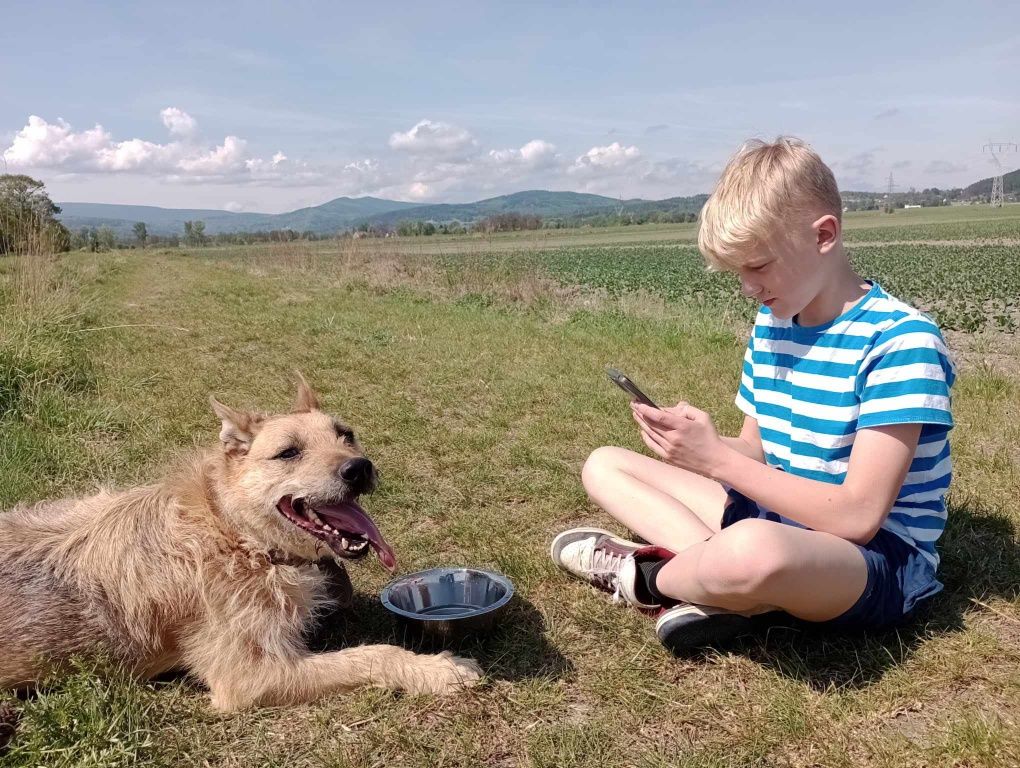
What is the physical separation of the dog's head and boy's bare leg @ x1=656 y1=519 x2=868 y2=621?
1.29 metres

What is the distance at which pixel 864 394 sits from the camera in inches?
104

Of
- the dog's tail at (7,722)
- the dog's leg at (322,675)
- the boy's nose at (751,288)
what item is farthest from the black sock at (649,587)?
the dog's tail at (7,722)

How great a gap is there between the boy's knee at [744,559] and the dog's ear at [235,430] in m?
1.99

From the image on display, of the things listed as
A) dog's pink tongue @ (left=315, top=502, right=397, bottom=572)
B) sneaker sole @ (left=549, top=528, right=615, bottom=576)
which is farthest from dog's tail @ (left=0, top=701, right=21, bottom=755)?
sneaker sole @ (left=549, top=528, right=615, bottom=576)


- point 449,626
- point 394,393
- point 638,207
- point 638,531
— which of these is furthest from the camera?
point 638,207

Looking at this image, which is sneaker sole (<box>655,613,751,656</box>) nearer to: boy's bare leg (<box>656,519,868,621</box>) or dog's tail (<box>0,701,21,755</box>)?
boy's bare leg (<box>656,519,868,621</box>)

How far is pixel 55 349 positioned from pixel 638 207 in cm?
15735

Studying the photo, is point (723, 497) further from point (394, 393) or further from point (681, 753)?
point (394, 393)

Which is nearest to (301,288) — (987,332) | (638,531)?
(987,332)

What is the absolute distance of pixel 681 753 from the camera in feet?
7.98

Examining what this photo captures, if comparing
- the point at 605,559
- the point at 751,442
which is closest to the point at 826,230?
the point at 751,442

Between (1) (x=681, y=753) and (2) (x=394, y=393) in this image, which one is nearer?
(1) (x=681, y=753)

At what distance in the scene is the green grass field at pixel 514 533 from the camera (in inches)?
99.7

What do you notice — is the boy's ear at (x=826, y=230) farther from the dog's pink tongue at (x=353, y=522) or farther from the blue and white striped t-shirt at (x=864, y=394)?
the dog's pink tongue at (x=353, y=522)
